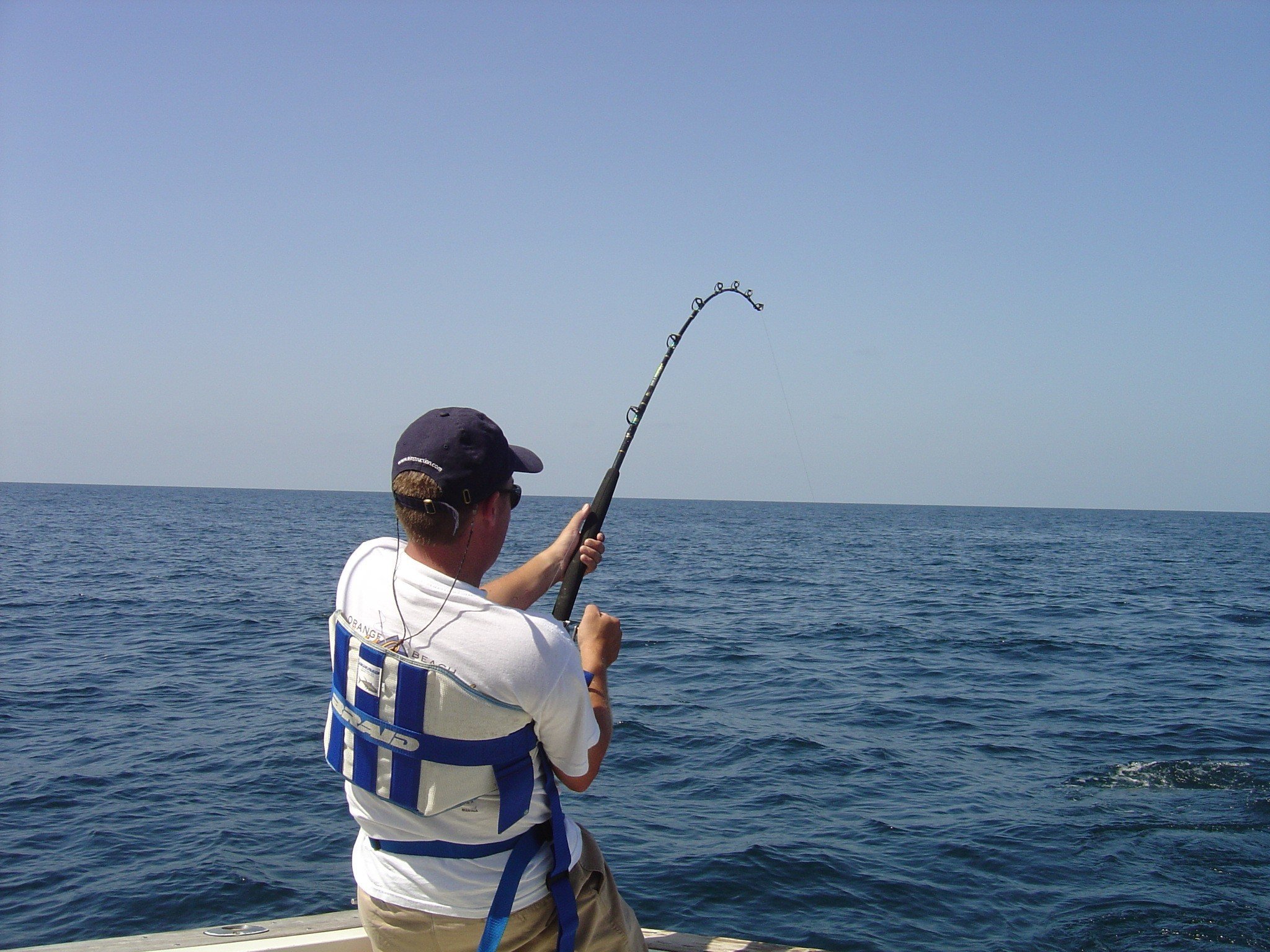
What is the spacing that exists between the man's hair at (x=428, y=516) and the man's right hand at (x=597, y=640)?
0.40 meters

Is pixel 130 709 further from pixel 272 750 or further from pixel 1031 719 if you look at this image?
pixel 1031 719

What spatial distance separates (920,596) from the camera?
70.7 feet

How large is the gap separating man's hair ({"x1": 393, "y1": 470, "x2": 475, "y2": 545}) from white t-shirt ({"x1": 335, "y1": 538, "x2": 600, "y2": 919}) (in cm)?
7

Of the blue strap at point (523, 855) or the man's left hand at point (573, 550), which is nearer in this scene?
the blue strap at point (523, 855)

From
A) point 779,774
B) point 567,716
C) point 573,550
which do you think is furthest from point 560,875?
point 779,774

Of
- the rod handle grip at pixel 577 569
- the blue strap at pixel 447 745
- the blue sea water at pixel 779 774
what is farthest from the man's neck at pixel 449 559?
the blue sea water at pixel 779 774

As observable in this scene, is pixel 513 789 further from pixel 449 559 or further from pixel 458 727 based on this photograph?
pixel 449 559

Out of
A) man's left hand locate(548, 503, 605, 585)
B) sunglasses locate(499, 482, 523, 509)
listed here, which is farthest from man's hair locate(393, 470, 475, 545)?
man's left hand locate(548, 503, 605, 585)

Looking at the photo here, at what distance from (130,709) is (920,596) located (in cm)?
1635

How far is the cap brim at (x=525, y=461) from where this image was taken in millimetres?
2221

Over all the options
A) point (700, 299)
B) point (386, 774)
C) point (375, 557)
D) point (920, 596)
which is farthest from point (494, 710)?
point (920, 596)

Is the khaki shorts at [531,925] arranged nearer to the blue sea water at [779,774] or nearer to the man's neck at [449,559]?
the man's neck at [449,559]

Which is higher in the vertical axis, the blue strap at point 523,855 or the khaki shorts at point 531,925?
the blue strap at point 523,855

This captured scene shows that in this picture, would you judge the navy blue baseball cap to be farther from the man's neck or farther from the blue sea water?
the blue sea water
